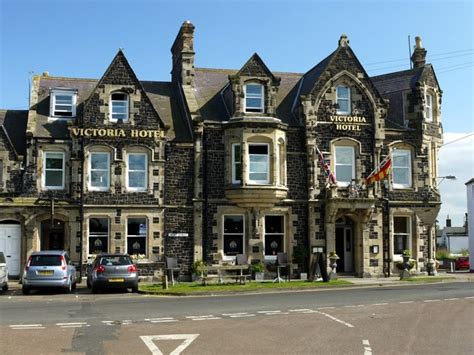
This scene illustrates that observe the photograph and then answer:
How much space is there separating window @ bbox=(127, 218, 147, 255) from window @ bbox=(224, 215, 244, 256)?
4.15 meters

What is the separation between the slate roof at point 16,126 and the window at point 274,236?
1284cm

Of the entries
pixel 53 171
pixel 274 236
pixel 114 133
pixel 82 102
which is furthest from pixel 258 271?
pixel 82 102

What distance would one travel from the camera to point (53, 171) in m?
32.2

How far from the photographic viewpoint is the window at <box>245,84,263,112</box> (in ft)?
112

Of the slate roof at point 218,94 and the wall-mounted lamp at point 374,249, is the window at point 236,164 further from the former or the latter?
the wall-mounted lamp at point 374,249

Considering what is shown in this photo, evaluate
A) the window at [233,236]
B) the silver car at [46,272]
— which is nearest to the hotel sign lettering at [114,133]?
the window at [233,236]

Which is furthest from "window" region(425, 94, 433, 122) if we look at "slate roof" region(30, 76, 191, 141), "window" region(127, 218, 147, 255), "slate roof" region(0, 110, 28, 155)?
"slate roof" region(0, 110, 28, 155)

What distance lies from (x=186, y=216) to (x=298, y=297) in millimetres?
10949

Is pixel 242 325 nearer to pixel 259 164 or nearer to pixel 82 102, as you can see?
pixel 259 164

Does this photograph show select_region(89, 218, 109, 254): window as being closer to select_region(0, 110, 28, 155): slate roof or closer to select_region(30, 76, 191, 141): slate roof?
select_region(30, 76, 191, 141): slate roof

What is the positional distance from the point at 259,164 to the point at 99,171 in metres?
7.96

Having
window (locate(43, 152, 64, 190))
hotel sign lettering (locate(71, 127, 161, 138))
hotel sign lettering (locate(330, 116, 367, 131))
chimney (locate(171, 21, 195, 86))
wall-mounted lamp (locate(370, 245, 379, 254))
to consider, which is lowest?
wall-mounted lamp (locate(370, 245, 379, 254))

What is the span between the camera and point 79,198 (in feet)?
104

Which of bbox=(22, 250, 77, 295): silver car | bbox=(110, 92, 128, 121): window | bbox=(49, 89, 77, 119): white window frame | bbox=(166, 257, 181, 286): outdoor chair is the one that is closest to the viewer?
bbox=(22, 250, 77, 295): silver car
